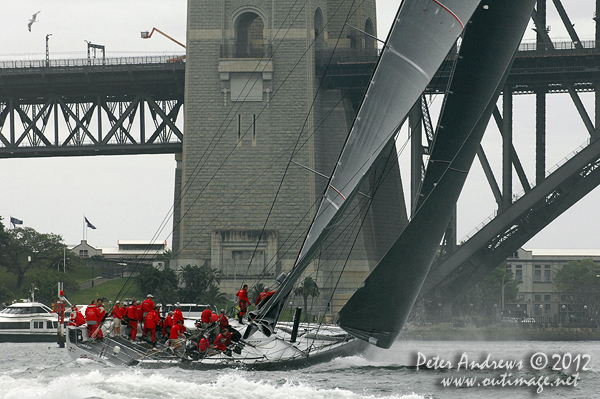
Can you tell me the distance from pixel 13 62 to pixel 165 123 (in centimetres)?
1101

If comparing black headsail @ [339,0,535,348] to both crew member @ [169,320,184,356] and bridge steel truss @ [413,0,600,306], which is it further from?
bridge steel truss @ [413,0,600,306]

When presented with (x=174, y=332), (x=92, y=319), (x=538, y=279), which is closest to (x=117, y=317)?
(x=92, y=319)

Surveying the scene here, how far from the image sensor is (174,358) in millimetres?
28547

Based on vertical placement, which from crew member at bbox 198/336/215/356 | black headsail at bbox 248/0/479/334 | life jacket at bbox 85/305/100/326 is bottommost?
crew member at bbox 198/336/215/356

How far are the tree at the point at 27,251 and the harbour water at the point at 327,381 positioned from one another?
5495 cm

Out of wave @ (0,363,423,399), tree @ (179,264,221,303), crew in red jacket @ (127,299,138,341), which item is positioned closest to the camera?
wave @ (0,363,423,399)

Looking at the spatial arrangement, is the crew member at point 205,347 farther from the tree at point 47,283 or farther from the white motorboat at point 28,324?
the tree at point 47,283

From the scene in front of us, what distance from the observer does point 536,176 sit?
58.0m

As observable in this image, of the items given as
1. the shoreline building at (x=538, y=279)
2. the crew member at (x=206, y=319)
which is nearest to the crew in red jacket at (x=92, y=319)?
the crew member at (x=206, y=319)

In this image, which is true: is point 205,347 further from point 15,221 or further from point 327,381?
point 15,221

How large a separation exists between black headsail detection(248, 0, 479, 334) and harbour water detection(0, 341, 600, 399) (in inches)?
144

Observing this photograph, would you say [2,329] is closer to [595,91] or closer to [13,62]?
[13,62]

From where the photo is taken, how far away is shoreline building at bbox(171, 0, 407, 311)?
210 ft

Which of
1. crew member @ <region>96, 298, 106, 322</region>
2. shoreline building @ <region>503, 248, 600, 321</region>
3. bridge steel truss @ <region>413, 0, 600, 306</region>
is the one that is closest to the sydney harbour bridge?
bridge steel truss @ <region>413, 0, 600, 306</region>
